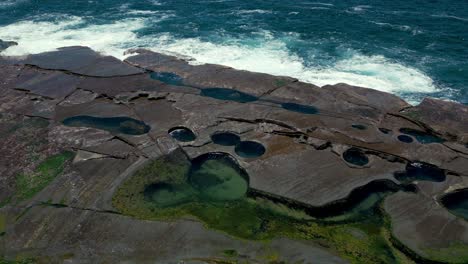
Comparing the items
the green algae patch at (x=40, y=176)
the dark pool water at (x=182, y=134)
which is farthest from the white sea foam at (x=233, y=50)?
the green algae patch at (x=40, y=176)

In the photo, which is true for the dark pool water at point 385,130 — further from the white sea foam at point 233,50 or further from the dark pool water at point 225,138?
the dark pool water at point 225,138

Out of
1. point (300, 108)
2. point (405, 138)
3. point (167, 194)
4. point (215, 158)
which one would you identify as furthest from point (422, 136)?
point (167, 194)

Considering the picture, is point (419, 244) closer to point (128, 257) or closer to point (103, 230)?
point (128, 257)

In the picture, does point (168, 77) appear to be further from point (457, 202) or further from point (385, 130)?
point (457, 202)

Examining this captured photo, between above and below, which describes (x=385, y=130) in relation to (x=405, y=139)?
above

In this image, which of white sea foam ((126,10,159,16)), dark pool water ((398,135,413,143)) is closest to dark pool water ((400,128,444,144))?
dark pool water ((398,135,413,143))

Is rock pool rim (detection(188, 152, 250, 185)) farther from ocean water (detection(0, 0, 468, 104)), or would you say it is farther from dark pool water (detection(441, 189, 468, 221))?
ocean water (detection(0, 0, 468, 104))
